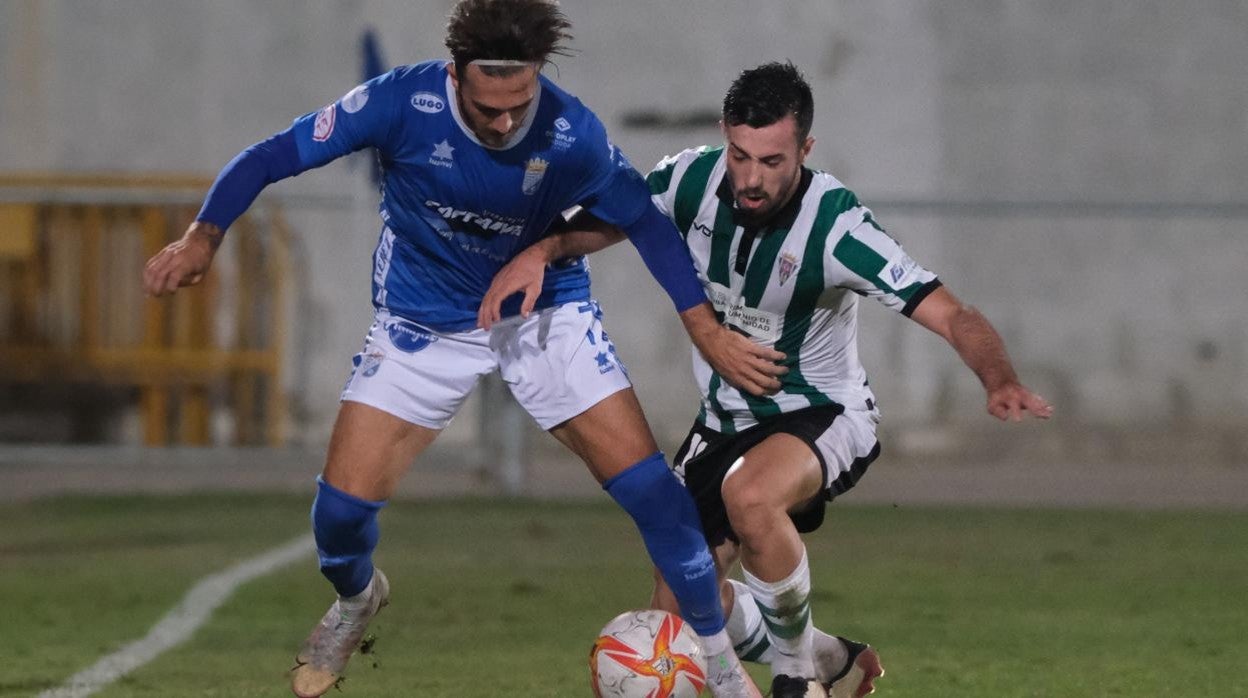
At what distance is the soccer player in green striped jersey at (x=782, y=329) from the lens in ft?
17.2

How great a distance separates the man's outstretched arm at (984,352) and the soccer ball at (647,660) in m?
1.10

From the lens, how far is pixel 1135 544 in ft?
33.4

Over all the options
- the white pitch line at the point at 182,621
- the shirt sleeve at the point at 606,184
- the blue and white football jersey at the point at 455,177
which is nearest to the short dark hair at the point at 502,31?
the blue and white football jersey at the point at 455,177

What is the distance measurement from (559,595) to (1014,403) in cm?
391

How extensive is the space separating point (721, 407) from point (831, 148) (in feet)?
33.5

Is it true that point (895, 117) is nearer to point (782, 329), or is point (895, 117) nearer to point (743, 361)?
point (782, 329)

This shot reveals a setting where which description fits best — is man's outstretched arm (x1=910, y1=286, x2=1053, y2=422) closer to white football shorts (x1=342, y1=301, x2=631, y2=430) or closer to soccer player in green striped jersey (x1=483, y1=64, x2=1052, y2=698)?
soccer player in green striped jersey (x1=483, y1=64, x2=1052, y2=698)

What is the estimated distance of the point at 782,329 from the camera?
18.6 feet

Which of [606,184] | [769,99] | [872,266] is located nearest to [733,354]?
[872,266]

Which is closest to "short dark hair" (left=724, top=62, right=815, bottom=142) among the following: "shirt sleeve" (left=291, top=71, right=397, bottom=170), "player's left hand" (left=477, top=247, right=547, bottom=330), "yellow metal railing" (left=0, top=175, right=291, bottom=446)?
"player's left hand" (left=477, top=247, right=547, bottom=330)

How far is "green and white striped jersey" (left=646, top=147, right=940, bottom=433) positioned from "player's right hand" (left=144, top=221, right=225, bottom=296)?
145cm

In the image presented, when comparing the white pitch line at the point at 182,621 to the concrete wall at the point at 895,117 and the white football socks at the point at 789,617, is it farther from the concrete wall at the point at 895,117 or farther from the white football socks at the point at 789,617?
the concrete wall at the point at 895,117

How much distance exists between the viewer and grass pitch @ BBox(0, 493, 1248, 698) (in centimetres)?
621

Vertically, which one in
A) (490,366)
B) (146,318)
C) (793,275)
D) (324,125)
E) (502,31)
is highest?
(502,31)
